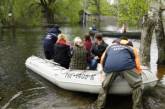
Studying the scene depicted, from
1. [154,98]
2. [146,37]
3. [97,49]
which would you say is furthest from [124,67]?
[146,37]

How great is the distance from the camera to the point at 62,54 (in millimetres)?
13570

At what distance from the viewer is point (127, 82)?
10141 millimetres

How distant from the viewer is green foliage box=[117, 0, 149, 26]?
24.6 metres

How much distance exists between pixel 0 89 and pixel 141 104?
16.5 feet

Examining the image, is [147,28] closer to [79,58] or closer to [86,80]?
[79,58]

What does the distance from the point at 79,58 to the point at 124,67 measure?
9.19 feet

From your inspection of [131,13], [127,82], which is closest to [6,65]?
[127,82]

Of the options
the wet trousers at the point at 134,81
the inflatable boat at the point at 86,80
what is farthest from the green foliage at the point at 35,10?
the wet trousers at the point at 134,81

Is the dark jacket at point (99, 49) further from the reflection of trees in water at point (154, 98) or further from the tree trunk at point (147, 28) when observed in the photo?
the tree trunk at point (147, 28)

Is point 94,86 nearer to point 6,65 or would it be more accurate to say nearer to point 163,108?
point 163,108

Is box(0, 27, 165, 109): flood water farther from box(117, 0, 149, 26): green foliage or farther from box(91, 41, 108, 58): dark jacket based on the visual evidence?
box(117, 0, 149, 26): green foliage

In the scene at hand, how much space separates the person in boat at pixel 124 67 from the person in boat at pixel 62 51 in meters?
3.56

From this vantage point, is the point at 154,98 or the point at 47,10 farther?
the point at 47,10

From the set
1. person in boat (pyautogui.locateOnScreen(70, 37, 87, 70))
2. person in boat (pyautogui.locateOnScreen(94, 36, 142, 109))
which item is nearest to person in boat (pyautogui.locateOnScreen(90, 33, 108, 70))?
person in boat (pyautogui.locateOnScreen(70, 37, 87, 70))
